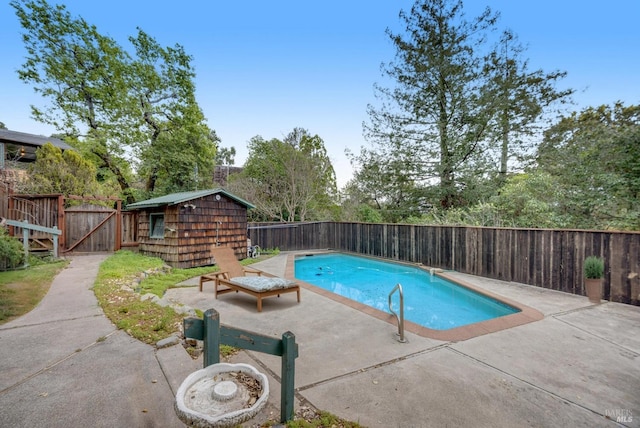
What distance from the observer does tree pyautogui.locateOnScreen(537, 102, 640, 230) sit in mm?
7430

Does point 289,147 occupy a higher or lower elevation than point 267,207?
higher

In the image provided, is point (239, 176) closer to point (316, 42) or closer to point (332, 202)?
point (332, 202)

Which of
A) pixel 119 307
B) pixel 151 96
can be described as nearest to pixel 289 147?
pixel 151 96

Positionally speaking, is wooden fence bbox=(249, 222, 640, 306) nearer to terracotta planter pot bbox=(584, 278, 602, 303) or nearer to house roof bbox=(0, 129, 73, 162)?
terracotta planter pot bbox=(584, 278, 602, 303)

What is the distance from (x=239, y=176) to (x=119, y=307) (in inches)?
551

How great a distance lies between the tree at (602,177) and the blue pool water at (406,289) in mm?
4518

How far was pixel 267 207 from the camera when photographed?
16859 mm

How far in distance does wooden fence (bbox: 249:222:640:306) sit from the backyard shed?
2174mm

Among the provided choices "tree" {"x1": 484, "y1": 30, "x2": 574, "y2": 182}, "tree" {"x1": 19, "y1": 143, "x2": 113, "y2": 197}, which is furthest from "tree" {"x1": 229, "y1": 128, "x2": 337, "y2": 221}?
"tree" {"x1": 484, "y1": 30, "x2": 574, "y2": 182}

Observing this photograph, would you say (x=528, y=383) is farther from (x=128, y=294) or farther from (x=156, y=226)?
(x=156, y=226)

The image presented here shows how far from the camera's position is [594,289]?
508cm

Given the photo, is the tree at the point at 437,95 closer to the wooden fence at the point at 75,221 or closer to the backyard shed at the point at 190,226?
the backyard shed at the point at 190,226

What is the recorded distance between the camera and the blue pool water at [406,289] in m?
5.55

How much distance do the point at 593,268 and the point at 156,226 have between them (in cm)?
1139
